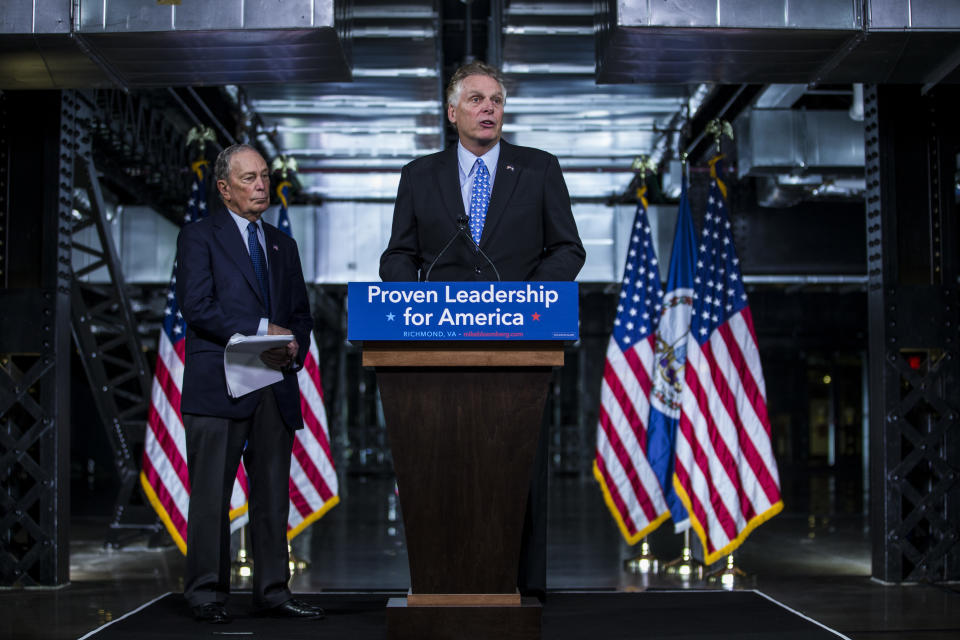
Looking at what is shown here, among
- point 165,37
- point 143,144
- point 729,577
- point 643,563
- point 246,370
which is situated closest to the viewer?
point 246,370

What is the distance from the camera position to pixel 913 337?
5789 mm

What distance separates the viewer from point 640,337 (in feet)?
23.8

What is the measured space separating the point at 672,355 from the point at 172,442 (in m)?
3.48

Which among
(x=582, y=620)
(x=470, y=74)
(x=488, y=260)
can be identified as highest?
(x=470, y=74)

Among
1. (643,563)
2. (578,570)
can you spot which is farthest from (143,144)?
(643,563)

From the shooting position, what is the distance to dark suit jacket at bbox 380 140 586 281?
3.42m

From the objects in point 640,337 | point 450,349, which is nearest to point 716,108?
point 640,337

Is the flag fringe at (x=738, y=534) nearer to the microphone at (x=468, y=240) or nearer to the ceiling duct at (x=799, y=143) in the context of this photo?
the microphone at (x=468, y=240)

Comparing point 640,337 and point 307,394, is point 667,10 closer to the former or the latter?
point 640,337

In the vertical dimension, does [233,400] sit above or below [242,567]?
above

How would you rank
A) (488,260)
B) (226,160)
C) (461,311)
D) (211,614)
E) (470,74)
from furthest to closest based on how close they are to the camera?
(226,160), (211,614), (470,74), (488,260), (461,311)

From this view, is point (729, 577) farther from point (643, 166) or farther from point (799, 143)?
point (799, 143)

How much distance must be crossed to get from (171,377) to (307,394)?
2.99 feet

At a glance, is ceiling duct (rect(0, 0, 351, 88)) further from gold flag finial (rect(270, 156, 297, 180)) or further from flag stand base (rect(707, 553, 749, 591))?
flag stand base (rect(707, 553, 749, 591))
